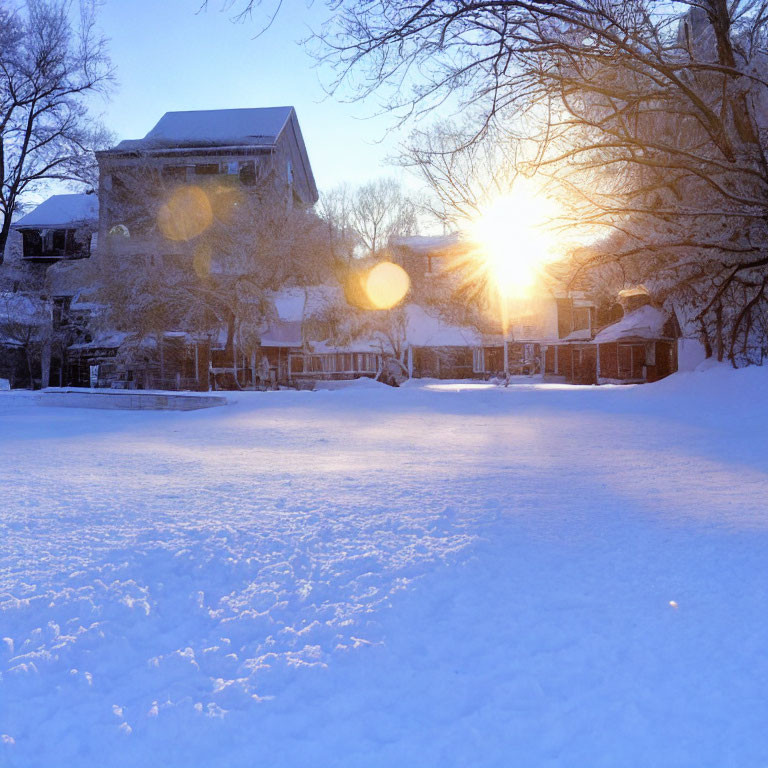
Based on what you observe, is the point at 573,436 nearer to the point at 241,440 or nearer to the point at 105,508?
the point at 241,440

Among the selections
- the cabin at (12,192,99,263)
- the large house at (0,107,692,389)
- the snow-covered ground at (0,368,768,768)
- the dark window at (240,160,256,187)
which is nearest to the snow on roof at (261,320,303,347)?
the large house at (0,107,692,389)

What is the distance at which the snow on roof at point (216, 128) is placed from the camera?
93.4ft

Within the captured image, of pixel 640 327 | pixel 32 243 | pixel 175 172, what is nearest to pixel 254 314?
pixel 175 172

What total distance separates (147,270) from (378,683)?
22.3 meters

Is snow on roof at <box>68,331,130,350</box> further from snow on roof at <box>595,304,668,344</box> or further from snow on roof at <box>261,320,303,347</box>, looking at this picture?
snow on roof at <box>595,304,668,344</box>

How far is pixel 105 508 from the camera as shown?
3.97 meters

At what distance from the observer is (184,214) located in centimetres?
2475

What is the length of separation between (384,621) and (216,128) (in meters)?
31.4

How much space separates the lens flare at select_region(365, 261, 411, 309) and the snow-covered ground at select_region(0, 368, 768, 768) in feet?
91.7

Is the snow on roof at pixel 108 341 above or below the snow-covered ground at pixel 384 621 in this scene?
above

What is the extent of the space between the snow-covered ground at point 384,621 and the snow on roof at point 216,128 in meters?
26.8

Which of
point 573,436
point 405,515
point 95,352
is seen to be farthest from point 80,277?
point 405,515

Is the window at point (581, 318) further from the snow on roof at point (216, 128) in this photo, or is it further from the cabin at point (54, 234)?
the cabin at point (54, 234)

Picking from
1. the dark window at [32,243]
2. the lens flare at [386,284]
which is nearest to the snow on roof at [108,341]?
the dark window at [32,243]
